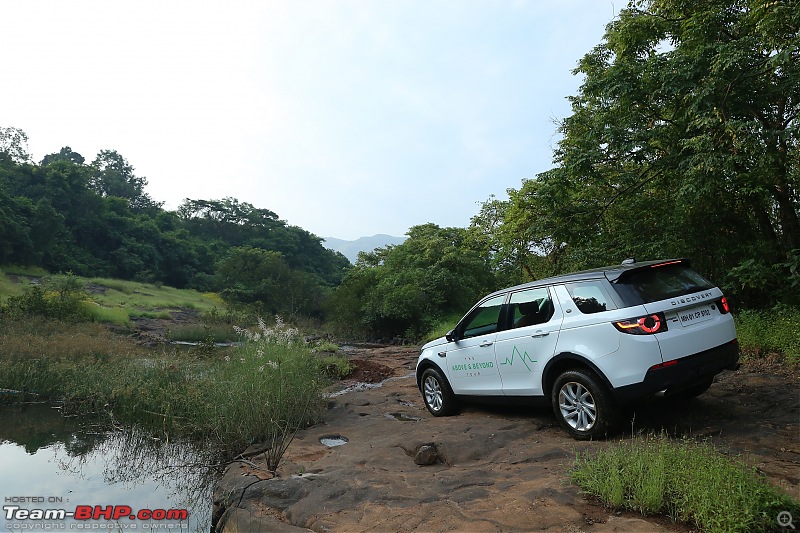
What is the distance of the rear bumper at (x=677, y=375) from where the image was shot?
4824 mm

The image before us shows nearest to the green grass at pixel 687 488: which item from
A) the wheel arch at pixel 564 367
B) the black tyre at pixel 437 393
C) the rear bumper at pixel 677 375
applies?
the rear bumper at pixel 677 375

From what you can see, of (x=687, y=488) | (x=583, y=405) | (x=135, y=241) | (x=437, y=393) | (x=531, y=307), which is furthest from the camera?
(x=135, y=241)

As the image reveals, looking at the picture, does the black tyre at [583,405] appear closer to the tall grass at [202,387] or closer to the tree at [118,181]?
the tall grass at [202,387]

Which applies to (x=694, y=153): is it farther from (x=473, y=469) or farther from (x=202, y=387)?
(x=202, y=387)

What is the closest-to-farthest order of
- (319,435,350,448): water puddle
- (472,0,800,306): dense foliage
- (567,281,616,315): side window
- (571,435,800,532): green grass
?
(571,435,800,532): green grass → (567,281,616,315): side window → (319,435,350,448): water puddle → (472,0,800,306): dense foliage

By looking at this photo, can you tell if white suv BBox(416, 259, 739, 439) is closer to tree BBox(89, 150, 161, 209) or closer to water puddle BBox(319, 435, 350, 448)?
water puddle BBox(319, 435, 350, 448)

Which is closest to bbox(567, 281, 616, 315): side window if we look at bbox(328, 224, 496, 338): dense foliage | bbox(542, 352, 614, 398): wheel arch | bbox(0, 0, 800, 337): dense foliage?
bbox(542, 352, 614, 398): wheel arch

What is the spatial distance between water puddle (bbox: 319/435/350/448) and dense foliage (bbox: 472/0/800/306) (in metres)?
6.95

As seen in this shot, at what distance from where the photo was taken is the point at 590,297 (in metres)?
5.48

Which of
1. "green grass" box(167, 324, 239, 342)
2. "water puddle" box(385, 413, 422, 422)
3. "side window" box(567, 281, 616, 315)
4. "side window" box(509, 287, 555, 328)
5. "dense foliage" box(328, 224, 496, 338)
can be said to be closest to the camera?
"side window" box(567, 281, 616, 315)

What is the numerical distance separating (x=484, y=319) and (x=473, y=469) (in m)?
2.42

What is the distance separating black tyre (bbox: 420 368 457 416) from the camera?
7477mm

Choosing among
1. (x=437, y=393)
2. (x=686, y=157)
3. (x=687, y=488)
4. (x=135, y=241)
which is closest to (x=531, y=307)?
(x=437, y=393)

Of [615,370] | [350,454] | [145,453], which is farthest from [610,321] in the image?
[145,453]
